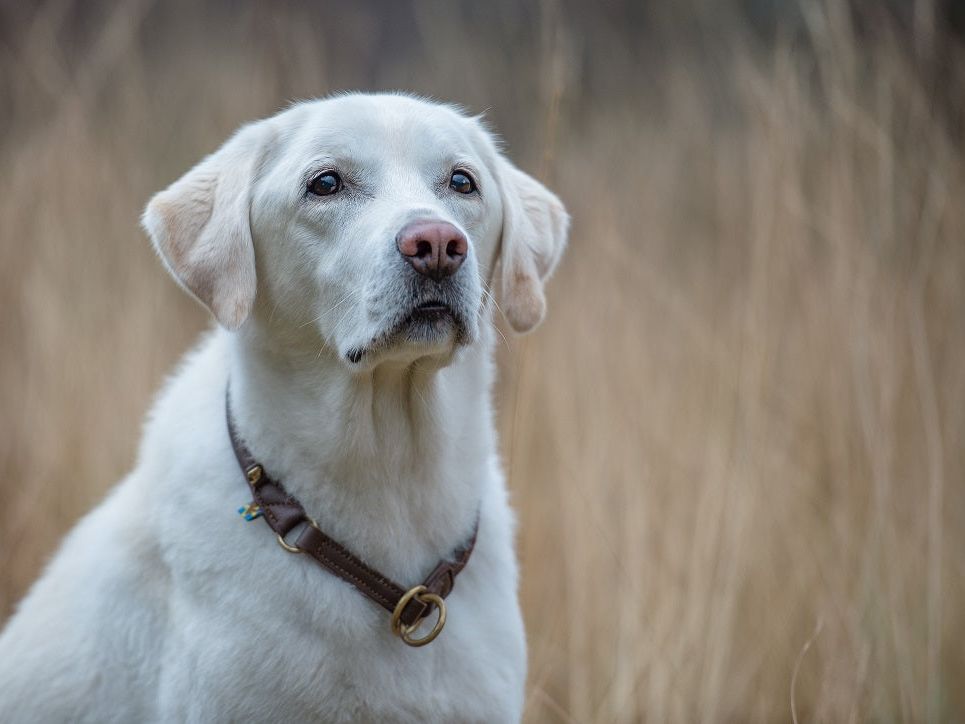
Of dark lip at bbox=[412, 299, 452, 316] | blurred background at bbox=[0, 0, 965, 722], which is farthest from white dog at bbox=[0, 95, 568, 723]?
blurred background at bbox=[0, 0, 965, 722]

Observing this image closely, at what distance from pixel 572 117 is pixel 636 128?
490 mm

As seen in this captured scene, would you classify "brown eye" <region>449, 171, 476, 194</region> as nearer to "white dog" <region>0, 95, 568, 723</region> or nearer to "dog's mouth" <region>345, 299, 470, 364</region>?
"white dog" <region>0, 95, 568, 723</region>

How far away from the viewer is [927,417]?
2832 millimetres

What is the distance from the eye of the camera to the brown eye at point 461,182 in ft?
7.50

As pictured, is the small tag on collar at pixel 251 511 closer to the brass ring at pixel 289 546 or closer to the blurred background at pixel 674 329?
the brass ring at pixel 289 546

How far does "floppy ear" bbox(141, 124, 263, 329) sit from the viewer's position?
213cm

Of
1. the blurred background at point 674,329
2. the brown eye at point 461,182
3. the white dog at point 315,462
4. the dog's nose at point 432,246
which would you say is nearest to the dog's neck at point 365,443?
the white dog at point 315,462

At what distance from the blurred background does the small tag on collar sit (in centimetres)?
100

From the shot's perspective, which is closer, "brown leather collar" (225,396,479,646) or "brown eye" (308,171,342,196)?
"brown leather collar" (225,396,479,646)

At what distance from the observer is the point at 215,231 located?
2.18 m

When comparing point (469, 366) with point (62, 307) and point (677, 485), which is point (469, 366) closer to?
point (677, 485)

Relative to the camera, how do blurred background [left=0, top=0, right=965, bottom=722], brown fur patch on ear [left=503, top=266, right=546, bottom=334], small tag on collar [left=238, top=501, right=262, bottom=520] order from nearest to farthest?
small tag on collar [left=238, top=501, right=262, bottom=520] < brown fur patch on ear [left=503, top=266, right=546, bottom=334] < blurred background [left=0, top=0, right=965, bottom=722]

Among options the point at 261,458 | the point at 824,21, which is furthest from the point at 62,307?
the point at 824,21

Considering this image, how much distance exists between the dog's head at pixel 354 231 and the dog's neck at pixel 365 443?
10 cm
